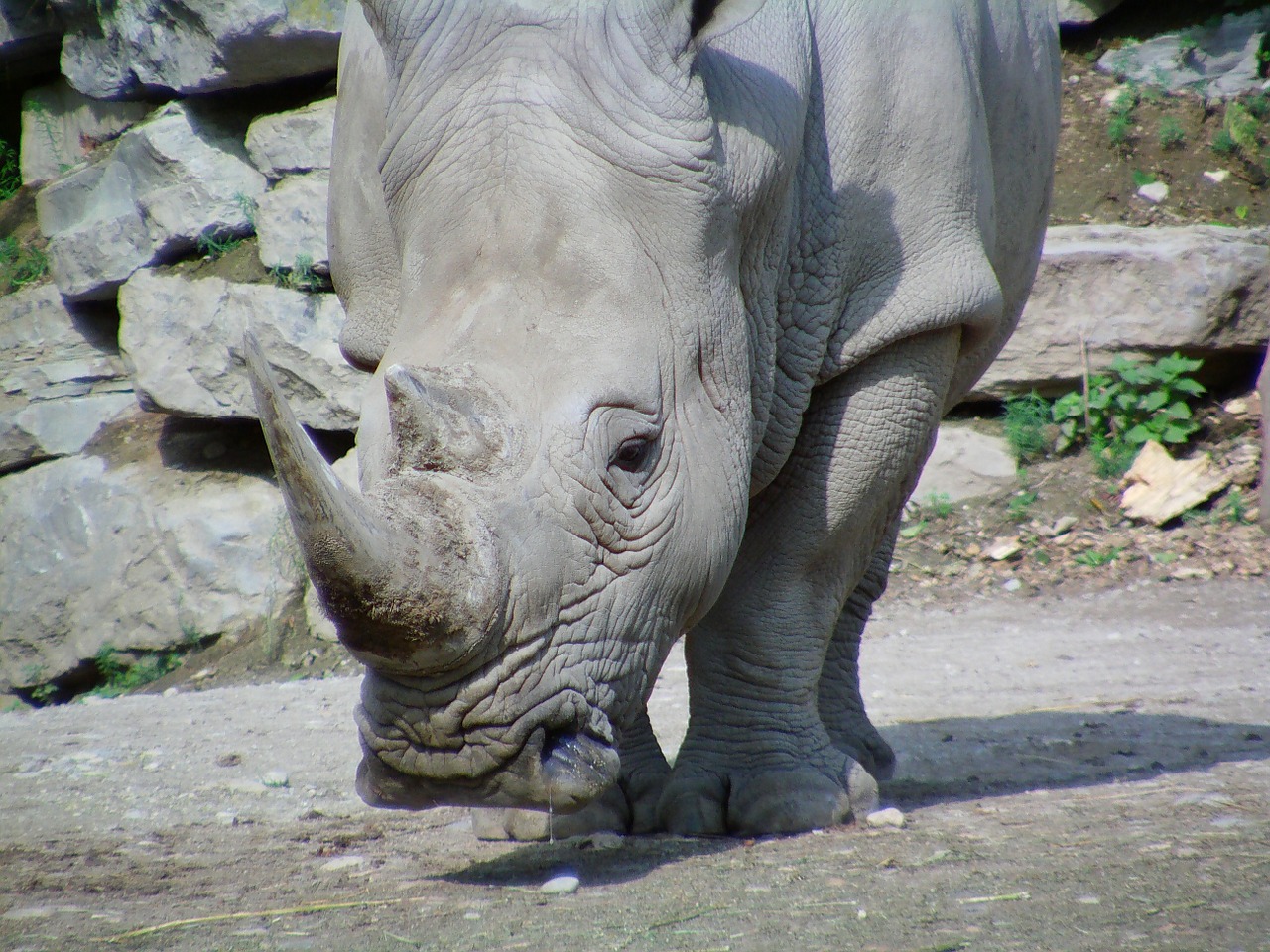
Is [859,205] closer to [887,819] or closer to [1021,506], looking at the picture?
[887,819]

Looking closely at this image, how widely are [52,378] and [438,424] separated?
331 inches

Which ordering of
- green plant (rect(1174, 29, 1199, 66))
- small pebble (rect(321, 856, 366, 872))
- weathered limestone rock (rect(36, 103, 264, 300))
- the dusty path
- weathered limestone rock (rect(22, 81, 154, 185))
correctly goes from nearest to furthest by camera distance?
the dusty path
small pebble (rect(321, 856, 366, 872))
weathered limestone rock (rect(36, 103, 264, 300))
green plant (rect(1174, 29, 1199, 66))
weathered limestone rock (rect(22, 81, 154, 185))

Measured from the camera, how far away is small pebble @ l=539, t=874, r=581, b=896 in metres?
2.98

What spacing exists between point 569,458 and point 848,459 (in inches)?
44.3

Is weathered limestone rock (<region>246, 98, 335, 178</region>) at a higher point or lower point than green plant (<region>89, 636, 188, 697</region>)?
higher

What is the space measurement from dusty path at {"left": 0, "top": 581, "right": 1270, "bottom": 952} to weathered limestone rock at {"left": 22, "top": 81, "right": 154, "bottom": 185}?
5.91 meters

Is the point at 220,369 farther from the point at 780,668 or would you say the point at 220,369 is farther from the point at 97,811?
the point at 780,668

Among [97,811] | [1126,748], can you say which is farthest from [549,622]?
[1126,748]

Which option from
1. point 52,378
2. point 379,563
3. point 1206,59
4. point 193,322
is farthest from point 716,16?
point 1206,59

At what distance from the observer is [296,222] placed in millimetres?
9195

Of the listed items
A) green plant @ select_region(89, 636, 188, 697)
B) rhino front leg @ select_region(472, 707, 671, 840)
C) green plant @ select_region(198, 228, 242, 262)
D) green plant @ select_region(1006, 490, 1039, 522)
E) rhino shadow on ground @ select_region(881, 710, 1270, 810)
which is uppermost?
green plant @ select_region(198, 228, 242, 262)

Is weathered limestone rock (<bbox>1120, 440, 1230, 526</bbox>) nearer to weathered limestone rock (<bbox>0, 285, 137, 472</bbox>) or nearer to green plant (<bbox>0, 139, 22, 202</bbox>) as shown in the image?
weathered limestone rock (<bbox>0, 285, 137, 472</bbox>)

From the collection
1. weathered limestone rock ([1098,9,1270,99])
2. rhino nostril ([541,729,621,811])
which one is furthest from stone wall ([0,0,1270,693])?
rhino nostril ([541,729,621,811])

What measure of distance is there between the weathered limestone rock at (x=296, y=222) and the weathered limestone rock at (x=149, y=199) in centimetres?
39
